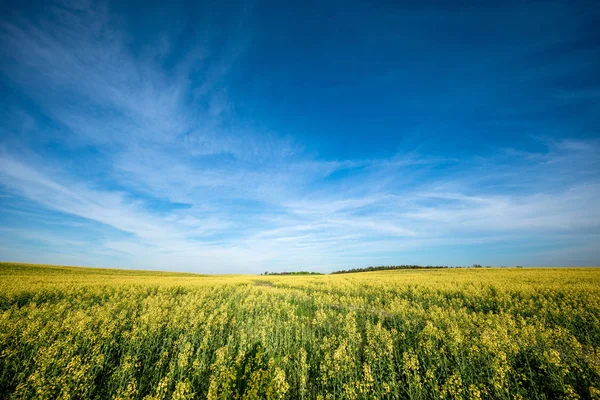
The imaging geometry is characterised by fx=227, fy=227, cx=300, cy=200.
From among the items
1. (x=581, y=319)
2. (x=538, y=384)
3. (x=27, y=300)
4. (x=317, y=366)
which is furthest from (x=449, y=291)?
(x=27, y=300)

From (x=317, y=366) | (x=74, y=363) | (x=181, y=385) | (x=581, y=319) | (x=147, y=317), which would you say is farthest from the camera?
(x=581, y=319)

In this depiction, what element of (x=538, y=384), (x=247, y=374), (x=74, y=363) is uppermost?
(x=74, y=363)

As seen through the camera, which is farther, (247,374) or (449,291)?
(449,291)

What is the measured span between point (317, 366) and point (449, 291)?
18.2 meters

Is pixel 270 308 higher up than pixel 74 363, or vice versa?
pixel 74 363

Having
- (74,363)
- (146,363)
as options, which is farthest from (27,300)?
(74,363)

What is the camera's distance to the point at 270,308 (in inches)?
651

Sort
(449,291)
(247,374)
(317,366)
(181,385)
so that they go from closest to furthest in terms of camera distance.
→ (181,385) → (247,374) → (317,366) → (449,291)

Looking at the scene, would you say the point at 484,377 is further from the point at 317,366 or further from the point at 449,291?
the point at 449,291

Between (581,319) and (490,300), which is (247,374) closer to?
(581,319)

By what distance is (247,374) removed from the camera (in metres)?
6.10

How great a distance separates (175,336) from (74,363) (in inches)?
221

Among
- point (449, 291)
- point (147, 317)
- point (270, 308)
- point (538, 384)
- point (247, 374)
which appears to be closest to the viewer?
point (247, 374)

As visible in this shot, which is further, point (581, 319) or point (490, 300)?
point (490, 300)
